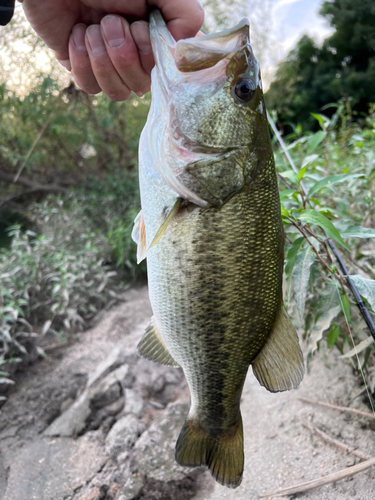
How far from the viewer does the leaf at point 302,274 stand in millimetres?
1381

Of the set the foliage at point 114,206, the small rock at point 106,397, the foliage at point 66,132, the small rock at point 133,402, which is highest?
the foliage at point 66,132

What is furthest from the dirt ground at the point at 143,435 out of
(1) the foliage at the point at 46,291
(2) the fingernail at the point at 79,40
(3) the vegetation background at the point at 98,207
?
(2) the fingernail at the point at 79,40

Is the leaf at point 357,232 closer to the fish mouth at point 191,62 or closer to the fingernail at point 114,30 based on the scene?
the fish mouth at point 191,62

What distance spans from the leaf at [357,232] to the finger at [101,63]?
1.06 meters

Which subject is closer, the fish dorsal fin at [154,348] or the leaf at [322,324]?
the fish dorsal fin at [154,348]

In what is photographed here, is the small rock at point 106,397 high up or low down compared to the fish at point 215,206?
down

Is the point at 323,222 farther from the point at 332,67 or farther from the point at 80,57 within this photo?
the point at 332,67

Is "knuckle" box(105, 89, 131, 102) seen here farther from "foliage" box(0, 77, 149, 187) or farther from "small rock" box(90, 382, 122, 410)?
"foliage" box(0, 77, 149, 187)

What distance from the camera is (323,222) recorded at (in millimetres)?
1300

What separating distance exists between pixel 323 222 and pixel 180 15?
86cm

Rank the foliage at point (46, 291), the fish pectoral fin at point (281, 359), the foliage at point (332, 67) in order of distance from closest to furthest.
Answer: the fish pectoral fin at point (281, 359) < the foliage at point (46, 291) < the foliage at point (332, 67)

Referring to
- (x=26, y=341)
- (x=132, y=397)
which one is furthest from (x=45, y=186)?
(x=132, y=397)

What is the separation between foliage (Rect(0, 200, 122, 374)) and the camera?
10.8ft

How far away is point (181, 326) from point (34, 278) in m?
3.11
